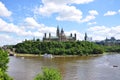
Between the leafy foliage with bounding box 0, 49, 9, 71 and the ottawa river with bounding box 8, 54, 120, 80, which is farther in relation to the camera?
the ottawa river with bounding box 8, 54, 120, 80

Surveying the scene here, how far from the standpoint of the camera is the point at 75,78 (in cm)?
6562

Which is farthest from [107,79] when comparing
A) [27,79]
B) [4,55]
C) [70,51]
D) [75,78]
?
[70,51]

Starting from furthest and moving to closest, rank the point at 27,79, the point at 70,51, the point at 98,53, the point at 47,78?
the point at 98,53 < the point at 70,51 < the point at 27,79 < the point at 47,78

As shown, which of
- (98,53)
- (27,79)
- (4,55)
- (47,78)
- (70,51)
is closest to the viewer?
(47,78)

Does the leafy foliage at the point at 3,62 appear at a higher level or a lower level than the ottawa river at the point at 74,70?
higher

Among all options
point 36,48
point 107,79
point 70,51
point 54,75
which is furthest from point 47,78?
point 36,48

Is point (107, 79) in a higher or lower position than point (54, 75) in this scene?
lower

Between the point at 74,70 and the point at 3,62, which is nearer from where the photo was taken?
the point at 3,62

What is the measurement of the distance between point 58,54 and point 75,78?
4659 inches

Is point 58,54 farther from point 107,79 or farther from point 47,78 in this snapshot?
point 47,78

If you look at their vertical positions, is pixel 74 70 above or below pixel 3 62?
below

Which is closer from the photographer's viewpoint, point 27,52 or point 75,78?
point 75,78

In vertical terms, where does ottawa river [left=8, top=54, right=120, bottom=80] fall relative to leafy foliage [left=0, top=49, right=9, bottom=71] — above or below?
below

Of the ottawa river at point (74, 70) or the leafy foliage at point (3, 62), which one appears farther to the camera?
the ottawa river at point (74, 70)
